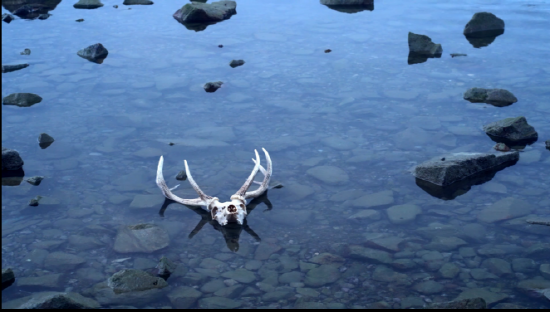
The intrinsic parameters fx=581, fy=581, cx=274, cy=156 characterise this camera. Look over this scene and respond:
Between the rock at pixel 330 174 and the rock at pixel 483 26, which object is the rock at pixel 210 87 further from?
the rock at pixel 483 26

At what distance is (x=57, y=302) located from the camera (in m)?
6.22

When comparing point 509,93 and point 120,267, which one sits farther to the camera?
point 509,93

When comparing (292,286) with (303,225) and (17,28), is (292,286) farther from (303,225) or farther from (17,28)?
(17,28)

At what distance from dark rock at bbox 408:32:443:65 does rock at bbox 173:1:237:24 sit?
22.9 ft

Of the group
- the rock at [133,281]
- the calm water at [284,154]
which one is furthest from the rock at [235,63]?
the rock at [133,281]

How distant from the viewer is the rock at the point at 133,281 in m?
6.84

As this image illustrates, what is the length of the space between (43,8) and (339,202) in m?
17.6

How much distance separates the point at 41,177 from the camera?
9.64 m

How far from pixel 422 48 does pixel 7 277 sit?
12.3m

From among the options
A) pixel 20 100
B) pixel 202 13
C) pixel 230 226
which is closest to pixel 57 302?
pixel 230 226

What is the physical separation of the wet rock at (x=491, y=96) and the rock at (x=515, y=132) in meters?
1.63

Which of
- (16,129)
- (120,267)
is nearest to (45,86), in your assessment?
(16,129)

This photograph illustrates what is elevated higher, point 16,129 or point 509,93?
point 509,93

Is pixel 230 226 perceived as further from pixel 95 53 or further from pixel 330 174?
pixel 95 53
